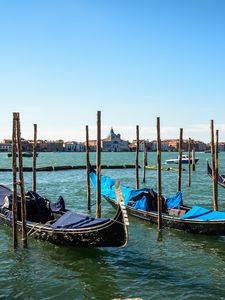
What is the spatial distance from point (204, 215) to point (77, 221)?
3819mm

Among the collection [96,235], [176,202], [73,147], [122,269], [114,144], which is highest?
[114,144]

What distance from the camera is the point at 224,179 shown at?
73.5 ft

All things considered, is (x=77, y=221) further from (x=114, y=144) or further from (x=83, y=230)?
(x=114, y=144)

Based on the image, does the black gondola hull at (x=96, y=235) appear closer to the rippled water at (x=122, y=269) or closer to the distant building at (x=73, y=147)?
the rippled water at (x=122, y=269)

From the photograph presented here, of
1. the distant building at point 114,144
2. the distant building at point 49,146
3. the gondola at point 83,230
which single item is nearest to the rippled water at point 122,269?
the gondola at point 83,230

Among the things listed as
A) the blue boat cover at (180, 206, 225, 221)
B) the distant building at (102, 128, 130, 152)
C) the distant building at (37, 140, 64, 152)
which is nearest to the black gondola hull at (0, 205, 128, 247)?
the blue boat cover at (180, 206, 225, 221)

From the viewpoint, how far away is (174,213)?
1292cm

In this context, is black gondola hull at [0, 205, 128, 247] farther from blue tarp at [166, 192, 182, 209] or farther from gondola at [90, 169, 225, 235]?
blue tarp at [166, 192, 182, 209]

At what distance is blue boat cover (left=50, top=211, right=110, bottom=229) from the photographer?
8944mm

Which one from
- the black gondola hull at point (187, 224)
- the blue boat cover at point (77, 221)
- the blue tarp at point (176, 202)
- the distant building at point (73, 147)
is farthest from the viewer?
the distant building at point (73, 147)

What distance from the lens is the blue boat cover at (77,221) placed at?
29.3ft

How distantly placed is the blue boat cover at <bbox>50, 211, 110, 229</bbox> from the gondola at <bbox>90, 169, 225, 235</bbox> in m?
3.43

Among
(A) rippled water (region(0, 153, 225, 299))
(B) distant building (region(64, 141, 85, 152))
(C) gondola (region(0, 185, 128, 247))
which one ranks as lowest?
(A) rippled water (region(0, 153, 225, 299))

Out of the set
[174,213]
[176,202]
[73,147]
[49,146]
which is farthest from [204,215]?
[73,147]
